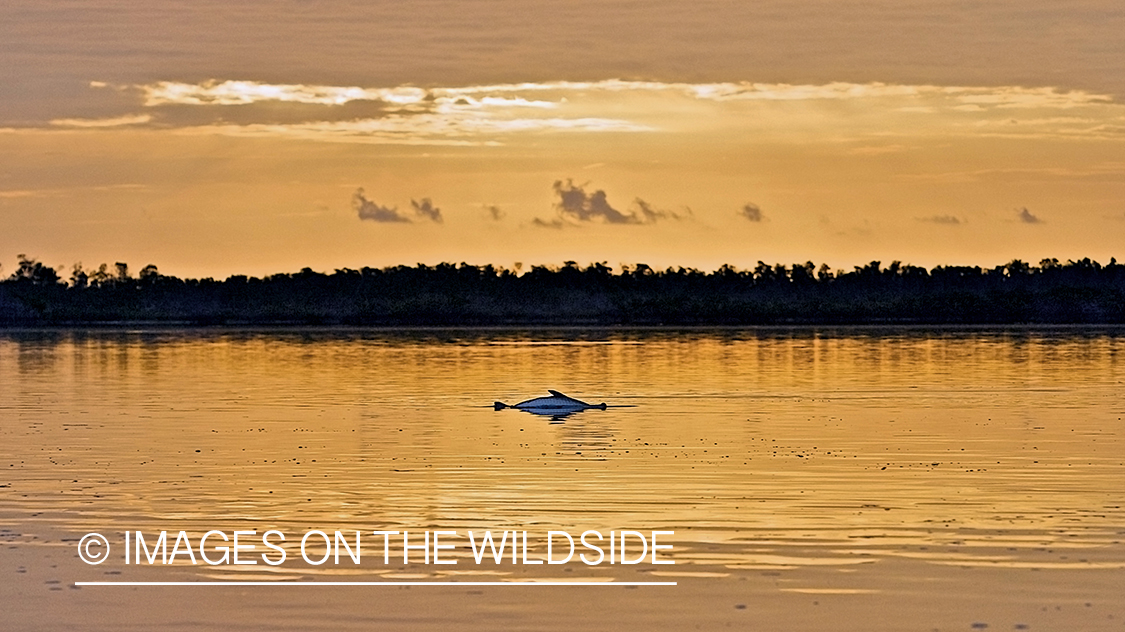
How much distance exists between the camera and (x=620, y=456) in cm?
2647

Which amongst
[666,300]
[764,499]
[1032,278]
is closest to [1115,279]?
[1032,278]

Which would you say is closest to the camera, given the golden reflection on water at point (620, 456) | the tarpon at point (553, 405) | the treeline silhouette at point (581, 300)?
the golden reflection on water at point (620, 456)

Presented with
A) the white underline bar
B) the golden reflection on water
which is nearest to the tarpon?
the golden reflection on water

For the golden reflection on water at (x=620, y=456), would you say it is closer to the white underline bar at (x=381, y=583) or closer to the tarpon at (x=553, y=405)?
the white underline bar at (x=381, y=583)

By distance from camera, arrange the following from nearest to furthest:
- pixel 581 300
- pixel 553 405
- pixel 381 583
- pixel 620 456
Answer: pixel 381 583 < pixel 620 456 < pixel 553 405 < pixel 581 300

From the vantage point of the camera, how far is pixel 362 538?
59.2ft

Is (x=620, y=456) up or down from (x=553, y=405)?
down

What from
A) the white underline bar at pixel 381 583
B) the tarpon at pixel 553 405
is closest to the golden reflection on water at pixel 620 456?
the white underline bar at pixel 381 583

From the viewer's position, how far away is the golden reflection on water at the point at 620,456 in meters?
18.8

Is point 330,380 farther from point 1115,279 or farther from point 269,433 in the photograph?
point 1115,279

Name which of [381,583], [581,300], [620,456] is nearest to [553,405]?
[620,456]

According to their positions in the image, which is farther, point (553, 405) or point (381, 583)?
point (553, 405)

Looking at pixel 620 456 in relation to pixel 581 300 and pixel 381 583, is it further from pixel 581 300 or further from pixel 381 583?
pixel 581 300

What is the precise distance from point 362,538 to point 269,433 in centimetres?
1324
